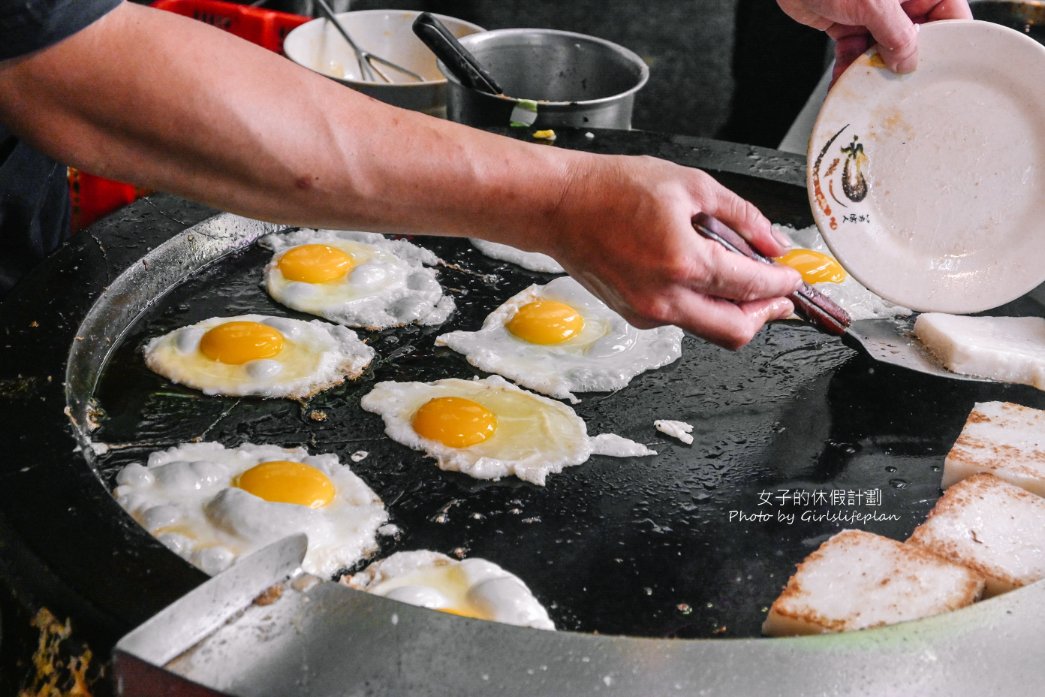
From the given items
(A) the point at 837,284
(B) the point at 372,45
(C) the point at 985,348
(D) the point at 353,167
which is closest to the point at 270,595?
(D) the point at 353,167

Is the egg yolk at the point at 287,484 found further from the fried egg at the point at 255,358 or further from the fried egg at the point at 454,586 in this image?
the fried egg at the point at 255,358

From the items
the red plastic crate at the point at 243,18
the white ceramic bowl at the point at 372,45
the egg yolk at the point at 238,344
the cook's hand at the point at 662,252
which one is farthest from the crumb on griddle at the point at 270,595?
the red plastic crate at the point at 243,18

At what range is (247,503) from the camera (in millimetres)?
1943

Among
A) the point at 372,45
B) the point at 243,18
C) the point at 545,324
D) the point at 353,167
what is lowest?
the point at 545,324

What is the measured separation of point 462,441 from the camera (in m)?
2.26

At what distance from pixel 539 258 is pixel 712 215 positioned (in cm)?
106

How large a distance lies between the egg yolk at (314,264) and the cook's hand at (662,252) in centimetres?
98

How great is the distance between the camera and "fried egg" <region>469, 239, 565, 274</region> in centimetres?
302

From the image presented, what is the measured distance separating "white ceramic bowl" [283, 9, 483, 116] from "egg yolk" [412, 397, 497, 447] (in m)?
1.80

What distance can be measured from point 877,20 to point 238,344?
171 cm

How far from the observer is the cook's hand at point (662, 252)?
76.5 inches

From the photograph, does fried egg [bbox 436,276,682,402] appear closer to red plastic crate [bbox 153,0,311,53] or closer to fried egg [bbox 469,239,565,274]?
fried egg [bbox 469,239,565,274]

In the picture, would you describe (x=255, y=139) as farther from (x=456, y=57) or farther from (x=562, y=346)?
(x=456, y=57)

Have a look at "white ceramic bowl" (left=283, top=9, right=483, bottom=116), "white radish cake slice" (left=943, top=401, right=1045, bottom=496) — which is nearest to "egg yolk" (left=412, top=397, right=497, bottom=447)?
"white radish cake slice" (left=943, top=401, right=1045, bottom=496)
